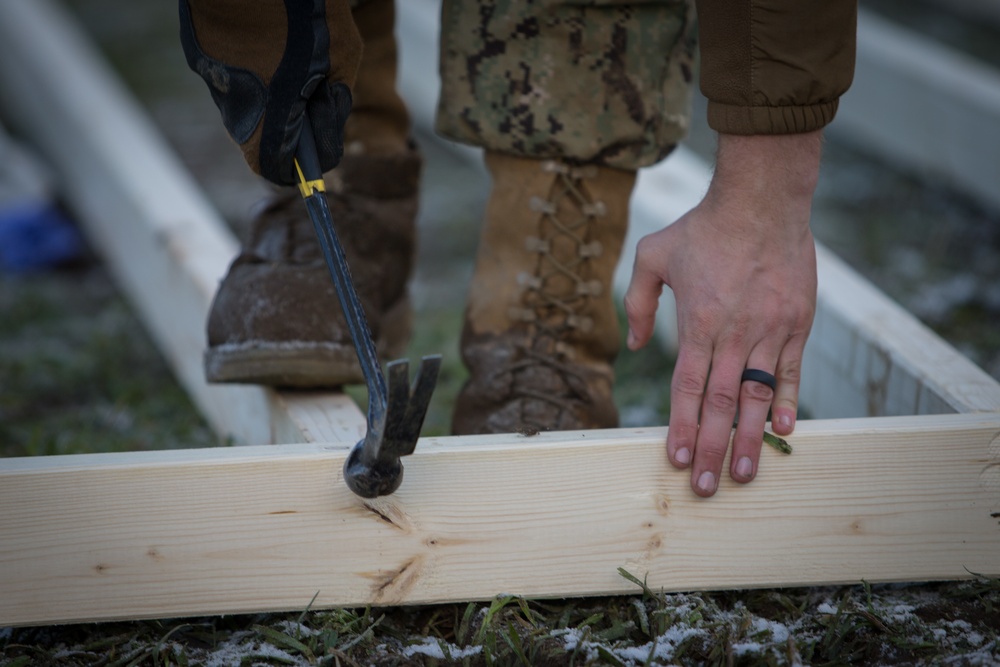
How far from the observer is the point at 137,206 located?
87.4 inches

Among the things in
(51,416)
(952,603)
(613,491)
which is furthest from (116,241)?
(952,603)

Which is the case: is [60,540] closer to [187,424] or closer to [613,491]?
[613,491]

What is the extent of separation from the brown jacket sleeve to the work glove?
15.8 inches

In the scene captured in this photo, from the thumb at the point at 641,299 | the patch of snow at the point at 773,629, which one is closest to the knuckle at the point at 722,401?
Answer: the thumb at the point at 641,299

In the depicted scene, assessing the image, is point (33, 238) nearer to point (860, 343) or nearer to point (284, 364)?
point (284, 364)

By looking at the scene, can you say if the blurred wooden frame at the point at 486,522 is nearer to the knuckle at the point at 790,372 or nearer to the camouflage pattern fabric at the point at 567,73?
the knuckle at the point at 790,372

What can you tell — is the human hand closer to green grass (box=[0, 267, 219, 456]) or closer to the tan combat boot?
the tan combat boot

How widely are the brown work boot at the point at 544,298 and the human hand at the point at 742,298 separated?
12.6 inches

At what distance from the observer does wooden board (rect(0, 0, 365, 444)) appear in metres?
1.64

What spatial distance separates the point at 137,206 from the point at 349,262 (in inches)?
35.1

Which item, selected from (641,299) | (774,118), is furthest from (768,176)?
(641,299)

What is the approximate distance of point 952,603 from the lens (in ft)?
3.70

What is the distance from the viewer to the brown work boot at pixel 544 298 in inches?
55.7

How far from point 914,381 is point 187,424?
1264 millimetres
